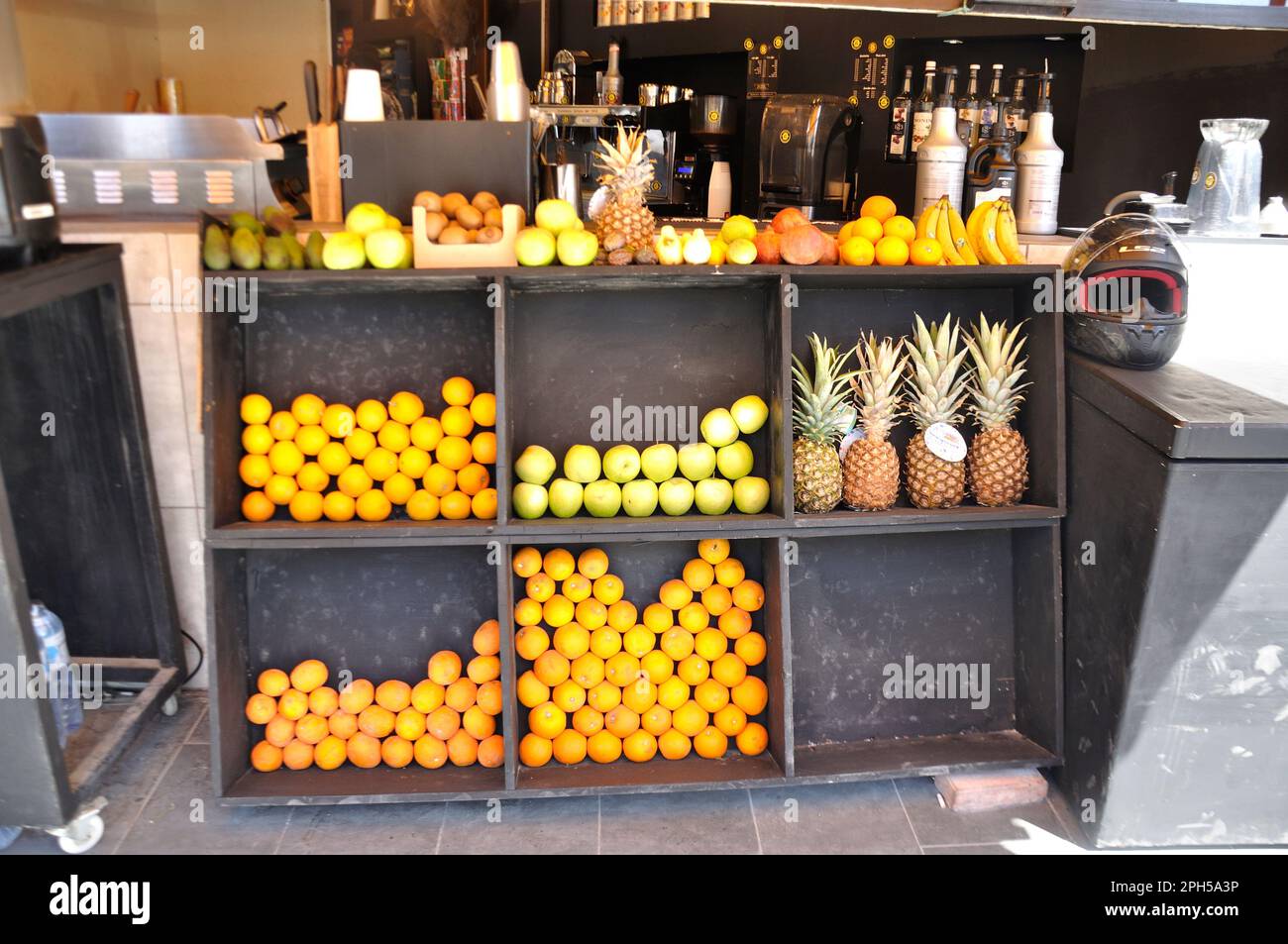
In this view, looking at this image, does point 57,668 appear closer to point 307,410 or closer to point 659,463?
point 307,410

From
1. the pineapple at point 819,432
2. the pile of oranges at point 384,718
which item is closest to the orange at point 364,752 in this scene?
the pile of oranges at point 384,718

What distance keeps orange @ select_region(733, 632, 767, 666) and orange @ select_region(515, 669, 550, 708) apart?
1.90 ft

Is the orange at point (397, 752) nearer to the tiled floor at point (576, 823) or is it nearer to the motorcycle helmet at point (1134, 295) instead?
the tiled floor at point (576, 823)

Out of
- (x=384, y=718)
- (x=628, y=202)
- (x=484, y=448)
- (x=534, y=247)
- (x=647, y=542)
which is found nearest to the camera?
(x=534, y=247)

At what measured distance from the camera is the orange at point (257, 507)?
104 inches

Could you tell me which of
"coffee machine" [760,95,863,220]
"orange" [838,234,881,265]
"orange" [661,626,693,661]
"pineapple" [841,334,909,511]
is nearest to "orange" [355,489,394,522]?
"orange" [661,626,693,661]

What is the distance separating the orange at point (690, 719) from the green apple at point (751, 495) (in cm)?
Result: 61

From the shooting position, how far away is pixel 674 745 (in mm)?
2793

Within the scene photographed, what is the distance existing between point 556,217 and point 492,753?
151cm

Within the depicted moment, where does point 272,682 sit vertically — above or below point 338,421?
below

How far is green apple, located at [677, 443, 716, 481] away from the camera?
2703 mm

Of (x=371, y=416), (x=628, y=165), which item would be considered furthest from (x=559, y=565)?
(x=628, y=165)
